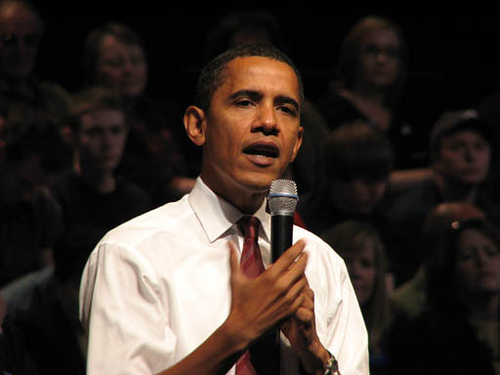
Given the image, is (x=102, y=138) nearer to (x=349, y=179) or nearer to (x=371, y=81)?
(x=349, y=179)

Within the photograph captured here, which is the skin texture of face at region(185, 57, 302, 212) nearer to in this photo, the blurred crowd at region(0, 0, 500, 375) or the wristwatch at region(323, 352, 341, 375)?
the wristwatch at region(323, 352, 341, 375)

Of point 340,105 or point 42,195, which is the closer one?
point 42,195

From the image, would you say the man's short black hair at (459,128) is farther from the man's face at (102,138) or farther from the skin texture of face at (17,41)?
the skin texture of face at (17,41)

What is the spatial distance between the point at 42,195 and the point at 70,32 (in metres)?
1.53

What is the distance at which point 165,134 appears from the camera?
4.01 metres

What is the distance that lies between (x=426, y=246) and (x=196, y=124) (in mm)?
2003

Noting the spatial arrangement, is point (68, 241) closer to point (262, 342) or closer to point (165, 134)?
point (165, 134)

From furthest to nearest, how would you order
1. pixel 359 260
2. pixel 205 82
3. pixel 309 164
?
pixel 309 164
pixel 359 260
pixel 205 82

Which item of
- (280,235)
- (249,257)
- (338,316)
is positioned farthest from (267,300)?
(338,316)

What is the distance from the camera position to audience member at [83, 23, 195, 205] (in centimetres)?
390

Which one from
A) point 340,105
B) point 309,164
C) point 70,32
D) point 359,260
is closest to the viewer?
point 359,260

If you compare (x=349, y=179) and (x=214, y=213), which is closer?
(x=214, y=213)

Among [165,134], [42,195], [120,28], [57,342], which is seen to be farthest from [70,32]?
[57,342]

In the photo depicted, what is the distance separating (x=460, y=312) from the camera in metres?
3.67
